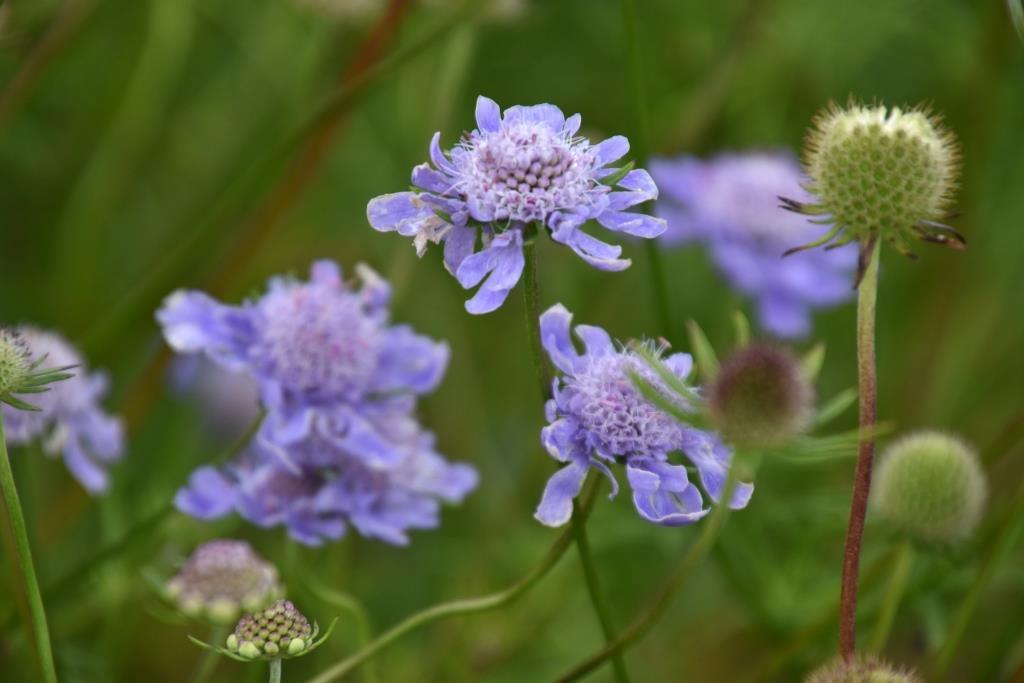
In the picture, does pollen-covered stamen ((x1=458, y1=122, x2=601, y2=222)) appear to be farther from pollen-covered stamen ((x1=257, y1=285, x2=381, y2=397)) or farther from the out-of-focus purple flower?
the out-of-focus purple flower

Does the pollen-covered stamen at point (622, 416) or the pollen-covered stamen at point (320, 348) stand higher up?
the pollen-covered stamen at point (320, 348)

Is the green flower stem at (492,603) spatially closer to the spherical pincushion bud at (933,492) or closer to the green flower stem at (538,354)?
the green flower stem at (538,354)

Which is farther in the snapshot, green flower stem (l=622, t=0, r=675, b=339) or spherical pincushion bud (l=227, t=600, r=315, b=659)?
green flower stem (l=622, t=0, r=675, b=339)

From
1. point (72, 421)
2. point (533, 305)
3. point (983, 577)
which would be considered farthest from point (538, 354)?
point (72, 421)

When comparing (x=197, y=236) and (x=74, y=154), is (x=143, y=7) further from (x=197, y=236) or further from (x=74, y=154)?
(x=197, y=236)

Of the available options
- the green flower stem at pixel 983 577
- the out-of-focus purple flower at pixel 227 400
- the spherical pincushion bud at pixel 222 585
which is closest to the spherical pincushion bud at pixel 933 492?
the green flower stem at pixel 983 577

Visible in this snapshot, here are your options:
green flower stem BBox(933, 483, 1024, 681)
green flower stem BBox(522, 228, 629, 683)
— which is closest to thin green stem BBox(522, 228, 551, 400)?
green flower stem BBox(522, 228, 629, 683)
